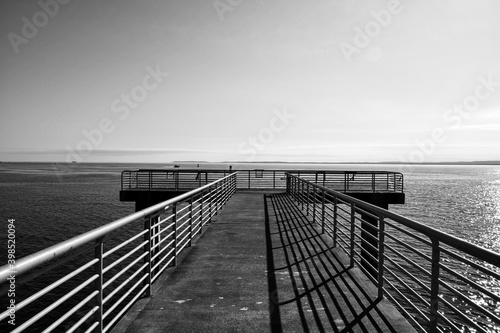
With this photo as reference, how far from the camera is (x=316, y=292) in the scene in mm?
4996

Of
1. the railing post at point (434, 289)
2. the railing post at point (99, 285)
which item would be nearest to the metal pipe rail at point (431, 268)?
the railing post at point (434, 289)

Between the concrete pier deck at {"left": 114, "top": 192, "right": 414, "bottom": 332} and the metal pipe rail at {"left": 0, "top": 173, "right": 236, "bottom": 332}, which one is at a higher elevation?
the metal pipe rail at {"left": 0, "top": 173, "right": 236, "bottom": 332}

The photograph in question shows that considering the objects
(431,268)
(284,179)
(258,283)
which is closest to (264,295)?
(258,283)

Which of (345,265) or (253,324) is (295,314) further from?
(345,265)

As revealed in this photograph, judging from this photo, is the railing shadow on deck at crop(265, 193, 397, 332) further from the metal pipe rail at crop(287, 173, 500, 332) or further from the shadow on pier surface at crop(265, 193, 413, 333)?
the metal pipe rail at crop(287, 173, 500, 332)

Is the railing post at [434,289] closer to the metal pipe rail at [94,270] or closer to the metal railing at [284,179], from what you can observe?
the metal pipe rail at [94,270]

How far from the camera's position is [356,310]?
4.38 metres

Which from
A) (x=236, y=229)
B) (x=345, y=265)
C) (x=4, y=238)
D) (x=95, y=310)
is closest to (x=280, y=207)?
(x=236, y=229)

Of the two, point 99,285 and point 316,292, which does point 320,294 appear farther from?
point 99,285

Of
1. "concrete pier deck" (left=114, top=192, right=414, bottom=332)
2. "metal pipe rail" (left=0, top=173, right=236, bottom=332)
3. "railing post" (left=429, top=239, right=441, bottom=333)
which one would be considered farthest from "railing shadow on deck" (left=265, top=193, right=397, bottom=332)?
"metal pipe rail" (left=0, top=173, right=236, bottom=332)

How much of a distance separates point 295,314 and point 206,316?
1065 millimetres

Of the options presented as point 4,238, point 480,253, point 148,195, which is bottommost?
point 4,238

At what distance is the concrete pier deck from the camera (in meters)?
4.02

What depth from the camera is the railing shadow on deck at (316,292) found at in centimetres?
404
